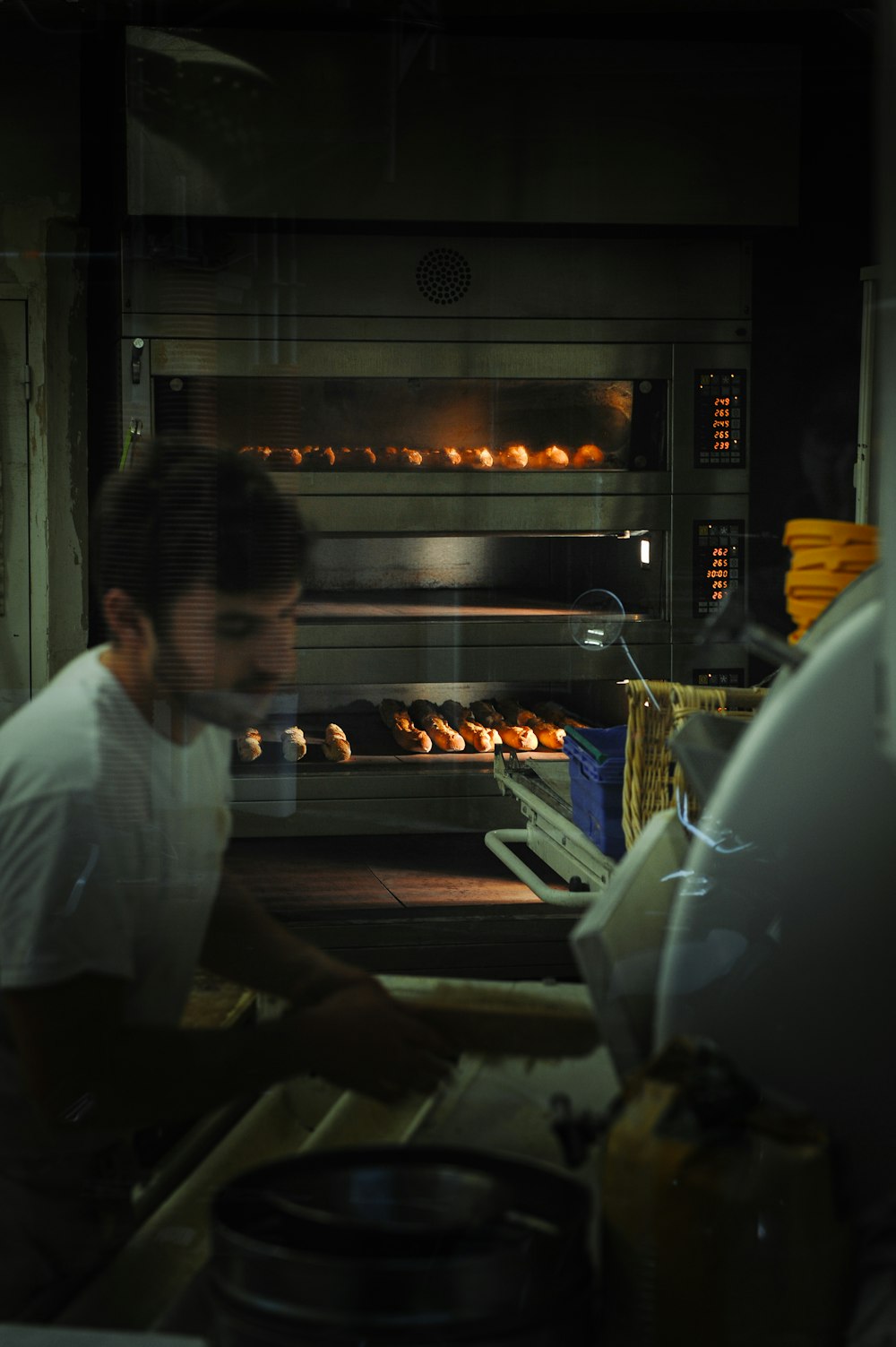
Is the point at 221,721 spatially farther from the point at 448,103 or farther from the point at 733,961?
the point at 448,103

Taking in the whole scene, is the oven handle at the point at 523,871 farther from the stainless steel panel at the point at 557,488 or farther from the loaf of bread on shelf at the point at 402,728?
the stainless steel panel at the point at 557,488

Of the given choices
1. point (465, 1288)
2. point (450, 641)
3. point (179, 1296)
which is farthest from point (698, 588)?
point (179, 1296)

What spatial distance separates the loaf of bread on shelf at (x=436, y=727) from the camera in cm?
102

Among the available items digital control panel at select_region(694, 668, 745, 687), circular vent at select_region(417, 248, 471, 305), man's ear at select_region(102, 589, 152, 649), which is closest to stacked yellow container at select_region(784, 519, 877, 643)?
digital control panel at select_region(694, 668, 745, 687)

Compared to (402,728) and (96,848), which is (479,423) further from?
(96,848)

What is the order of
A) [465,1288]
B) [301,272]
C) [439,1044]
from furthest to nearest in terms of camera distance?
[301,272], [439,1044], [465,1288]

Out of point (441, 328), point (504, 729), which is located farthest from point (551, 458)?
point (504, 729)

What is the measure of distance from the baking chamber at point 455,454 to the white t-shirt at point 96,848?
61 millimetres

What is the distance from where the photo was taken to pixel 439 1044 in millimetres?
885

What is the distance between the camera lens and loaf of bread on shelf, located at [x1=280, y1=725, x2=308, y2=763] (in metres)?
0.96

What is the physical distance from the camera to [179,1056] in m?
0.89

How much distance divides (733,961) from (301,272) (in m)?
0.66

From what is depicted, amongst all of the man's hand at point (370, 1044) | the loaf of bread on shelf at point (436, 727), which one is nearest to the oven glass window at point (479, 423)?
the loaf of bread on shelf at point (436, 727)

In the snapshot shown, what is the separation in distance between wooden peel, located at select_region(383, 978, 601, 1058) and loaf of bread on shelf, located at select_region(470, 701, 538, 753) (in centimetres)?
23
